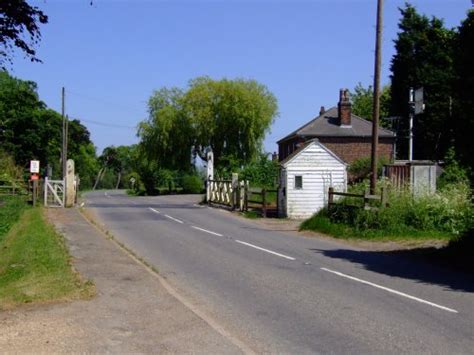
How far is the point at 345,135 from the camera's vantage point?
54.5m

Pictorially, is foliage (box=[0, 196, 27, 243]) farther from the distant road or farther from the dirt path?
the dirt path

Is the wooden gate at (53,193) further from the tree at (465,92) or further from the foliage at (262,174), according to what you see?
the tree at (465,92)

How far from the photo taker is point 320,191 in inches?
1307

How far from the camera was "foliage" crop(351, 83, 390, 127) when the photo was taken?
71.6 metres

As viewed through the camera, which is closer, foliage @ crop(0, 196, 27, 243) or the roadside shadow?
the roadside shadow

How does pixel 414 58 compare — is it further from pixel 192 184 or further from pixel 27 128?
pixel 27 128

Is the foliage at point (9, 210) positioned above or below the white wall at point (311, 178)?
below

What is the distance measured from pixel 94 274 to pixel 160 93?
63.3 m

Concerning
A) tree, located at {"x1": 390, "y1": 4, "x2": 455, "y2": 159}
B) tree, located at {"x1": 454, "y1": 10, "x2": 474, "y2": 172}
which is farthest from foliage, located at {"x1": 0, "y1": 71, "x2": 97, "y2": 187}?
tree, located at {"x1": 454, "y1": 10, "x2": 474, "y2": 172}

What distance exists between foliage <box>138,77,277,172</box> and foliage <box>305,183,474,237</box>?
4674 centimetres

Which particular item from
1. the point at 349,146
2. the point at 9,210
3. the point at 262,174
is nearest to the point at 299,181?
the point at 9,210

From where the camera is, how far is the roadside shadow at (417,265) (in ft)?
42.5

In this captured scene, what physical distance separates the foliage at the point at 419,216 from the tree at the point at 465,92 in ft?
19.7

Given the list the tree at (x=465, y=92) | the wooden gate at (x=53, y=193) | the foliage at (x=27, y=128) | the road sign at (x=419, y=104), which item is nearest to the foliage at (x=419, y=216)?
the road sign at (x=419, y=104)
